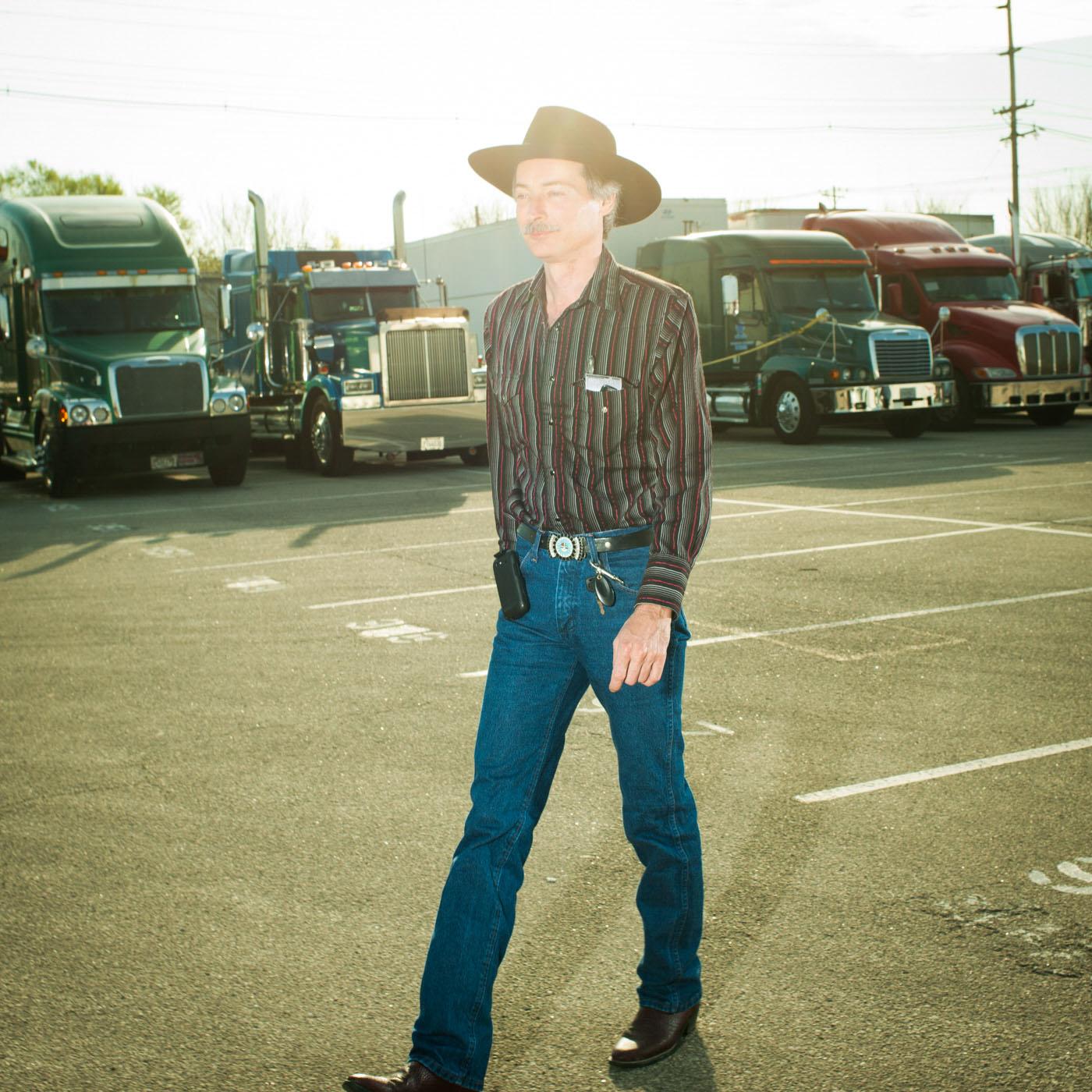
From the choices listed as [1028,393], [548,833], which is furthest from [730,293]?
[548,833]

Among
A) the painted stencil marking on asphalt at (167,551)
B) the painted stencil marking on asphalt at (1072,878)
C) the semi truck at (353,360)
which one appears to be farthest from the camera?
the semi truck at (353,360)

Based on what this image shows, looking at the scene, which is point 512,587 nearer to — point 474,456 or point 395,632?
point 395,632

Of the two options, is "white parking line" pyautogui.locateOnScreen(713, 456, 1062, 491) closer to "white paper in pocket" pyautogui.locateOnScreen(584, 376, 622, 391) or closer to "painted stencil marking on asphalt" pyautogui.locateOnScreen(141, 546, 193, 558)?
"painted stencil marking on asphalt" pyautogui.locateOnScreen(141, 546, 193, 558)

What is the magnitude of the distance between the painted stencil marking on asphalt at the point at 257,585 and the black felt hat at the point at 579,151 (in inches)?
275

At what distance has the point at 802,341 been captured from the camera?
892 inches

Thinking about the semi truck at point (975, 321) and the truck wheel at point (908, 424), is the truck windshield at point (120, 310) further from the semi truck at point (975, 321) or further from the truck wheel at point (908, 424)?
the semi truck at point (975, 321)

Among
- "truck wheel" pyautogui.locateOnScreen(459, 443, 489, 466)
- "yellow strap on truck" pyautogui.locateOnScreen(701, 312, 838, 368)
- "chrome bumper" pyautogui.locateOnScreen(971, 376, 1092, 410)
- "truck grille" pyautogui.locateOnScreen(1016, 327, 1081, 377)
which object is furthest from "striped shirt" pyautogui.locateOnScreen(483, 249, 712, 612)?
"truck grille" pyautogui.locateOnScreen(1016, 327, 1081, 377)

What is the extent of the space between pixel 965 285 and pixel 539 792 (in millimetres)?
23603

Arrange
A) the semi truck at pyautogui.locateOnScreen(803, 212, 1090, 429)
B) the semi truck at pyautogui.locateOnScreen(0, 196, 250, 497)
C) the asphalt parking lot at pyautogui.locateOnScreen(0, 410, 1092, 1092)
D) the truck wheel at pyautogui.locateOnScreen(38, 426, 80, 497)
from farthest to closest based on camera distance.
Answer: the semi truck at pyautogui.locateOnScreen(803, 212, 1090, 429) → the semi truck at pyautogui.locateOnScreen(0, 196, 250, 497) → the truck wheel at pyautogui.locateOnScreen(38, 426, 80, 497) → the asphalt parking lot at pyautogui.locateOnScreen(0, 410, 1092, 1092)

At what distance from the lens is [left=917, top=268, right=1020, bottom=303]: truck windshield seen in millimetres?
24594

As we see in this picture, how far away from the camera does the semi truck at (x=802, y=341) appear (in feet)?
72.1

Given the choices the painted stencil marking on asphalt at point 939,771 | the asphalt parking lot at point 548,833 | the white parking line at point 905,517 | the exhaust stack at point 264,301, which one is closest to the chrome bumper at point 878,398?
the white parking line at point 905,517

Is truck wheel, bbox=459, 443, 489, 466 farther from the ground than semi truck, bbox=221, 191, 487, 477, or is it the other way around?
semi truck, bbox=221, 191, 487, 477

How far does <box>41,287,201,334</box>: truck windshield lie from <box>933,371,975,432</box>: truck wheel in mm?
12319
